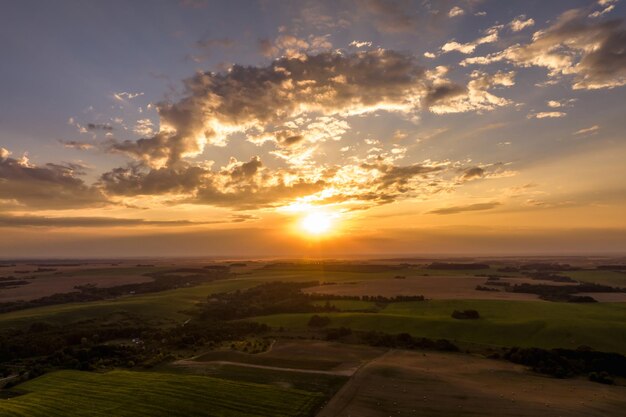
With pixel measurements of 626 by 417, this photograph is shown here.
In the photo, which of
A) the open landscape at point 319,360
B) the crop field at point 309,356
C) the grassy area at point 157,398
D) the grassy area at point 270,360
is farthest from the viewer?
the grassy area at point 270,360

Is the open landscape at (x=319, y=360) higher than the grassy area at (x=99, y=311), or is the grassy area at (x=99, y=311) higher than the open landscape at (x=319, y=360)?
the grassy area at (x=99, y=311)

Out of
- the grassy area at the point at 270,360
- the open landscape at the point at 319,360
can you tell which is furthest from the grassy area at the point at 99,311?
the grassy area at the point at 270,360

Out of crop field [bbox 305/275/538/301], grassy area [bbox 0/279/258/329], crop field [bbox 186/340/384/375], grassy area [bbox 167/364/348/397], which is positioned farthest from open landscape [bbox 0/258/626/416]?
crop field [bbox 305/275/538/301]

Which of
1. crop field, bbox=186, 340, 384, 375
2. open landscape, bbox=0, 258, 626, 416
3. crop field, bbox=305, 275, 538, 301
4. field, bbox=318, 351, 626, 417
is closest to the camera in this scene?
field, bbox=318, 351, 626, 417

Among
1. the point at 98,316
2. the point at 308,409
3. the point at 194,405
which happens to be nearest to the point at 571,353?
the point at 308,409

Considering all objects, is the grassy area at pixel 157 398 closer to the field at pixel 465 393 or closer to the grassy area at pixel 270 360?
the field at pixel 465 393

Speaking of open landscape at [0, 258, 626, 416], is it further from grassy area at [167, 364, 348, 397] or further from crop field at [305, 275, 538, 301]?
crop field at [305, 275, 538, 301]
